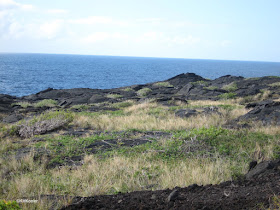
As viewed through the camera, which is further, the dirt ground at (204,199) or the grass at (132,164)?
the grass at (132,164)

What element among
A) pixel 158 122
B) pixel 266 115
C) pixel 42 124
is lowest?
pixel 42 124

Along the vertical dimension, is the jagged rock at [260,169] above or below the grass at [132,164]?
above

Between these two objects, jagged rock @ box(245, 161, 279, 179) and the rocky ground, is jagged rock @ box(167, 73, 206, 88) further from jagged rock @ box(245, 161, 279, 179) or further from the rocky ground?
jagged rock @ box(245, 161, 279, 179)

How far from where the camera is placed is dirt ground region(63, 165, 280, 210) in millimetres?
3721

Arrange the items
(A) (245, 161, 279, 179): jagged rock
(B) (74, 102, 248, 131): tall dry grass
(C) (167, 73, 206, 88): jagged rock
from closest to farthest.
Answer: (A) (245, 161, 279, 179): jagged rock < (B) (74, 102, 248, 131): tall dry grass < (C) (167, 73, 206, 88): jagged rock

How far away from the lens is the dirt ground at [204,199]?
3.72 meters

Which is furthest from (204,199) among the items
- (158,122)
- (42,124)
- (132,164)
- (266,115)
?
(266,115)

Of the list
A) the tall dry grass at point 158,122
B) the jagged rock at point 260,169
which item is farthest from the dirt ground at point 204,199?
the tall dry grass at point 158,122

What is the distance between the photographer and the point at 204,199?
410cm

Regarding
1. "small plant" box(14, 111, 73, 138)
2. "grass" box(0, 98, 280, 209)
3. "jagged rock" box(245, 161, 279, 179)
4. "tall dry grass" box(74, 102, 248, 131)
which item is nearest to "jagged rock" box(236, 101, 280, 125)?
"tall dry grass" box(74, 102, 248, 131)

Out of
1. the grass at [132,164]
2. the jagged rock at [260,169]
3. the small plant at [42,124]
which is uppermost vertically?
the jagged rock at [260,169]

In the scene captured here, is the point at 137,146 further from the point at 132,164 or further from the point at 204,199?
the point at 204,199

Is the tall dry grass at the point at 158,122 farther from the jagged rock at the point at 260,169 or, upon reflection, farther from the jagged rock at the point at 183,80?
the jagged rock at the point at 183,80

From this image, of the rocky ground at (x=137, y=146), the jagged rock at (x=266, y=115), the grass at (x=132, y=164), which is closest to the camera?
the rocky ground at (x=137, y=146)
